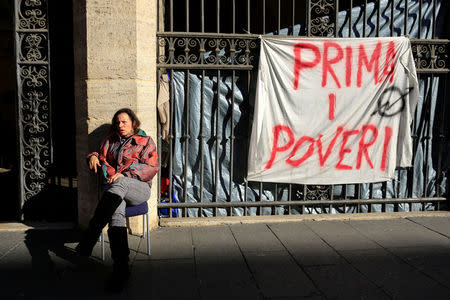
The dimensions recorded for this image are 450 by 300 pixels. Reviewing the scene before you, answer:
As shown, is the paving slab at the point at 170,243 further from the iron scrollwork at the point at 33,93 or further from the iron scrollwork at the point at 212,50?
the iron scrollwork at the point at 212,50

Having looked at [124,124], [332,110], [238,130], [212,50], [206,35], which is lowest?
[238,130]

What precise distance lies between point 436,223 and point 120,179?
12.7ft

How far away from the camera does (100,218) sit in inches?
155

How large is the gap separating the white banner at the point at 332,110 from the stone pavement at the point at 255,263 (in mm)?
719

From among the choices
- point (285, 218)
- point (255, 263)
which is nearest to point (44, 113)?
point (255, 263)

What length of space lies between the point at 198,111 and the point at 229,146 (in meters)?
0.58

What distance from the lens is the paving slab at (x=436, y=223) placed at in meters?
5.13

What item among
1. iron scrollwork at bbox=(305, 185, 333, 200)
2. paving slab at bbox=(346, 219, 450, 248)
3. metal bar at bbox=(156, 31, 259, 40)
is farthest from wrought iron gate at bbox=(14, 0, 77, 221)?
paving slab at bbox=(346, 219, 450, 248)

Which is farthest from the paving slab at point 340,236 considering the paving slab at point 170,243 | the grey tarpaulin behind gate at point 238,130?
the paving slab at point 170,243

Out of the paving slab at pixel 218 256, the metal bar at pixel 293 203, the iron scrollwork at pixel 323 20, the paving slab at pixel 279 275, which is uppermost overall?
the iron scrollwork at pixel 323 20

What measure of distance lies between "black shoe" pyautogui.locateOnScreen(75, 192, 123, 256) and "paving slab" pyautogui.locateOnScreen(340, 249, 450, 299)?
2.25m

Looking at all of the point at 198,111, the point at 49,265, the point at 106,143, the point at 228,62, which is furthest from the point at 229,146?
the point at 49,265

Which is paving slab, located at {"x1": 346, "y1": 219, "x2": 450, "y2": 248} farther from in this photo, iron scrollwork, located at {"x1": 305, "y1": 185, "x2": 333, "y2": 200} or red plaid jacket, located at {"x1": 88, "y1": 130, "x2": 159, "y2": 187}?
red plaid jacket, located at {"x1": 88, "y1": 130, "x2": 159, "y2": 187}

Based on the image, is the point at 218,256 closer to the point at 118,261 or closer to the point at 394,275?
the point at 118,261
